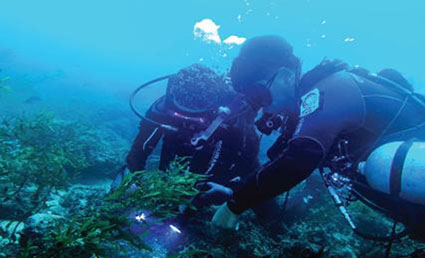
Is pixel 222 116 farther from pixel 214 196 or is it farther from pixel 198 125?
pixel 214 196

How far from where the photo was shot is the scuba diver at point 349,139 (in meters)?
2.39

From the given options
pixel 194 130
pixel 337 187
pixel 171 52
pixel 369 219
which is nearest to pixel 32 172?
pixel 194 130

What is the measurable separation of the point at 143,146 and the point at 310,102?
2625 millimetres

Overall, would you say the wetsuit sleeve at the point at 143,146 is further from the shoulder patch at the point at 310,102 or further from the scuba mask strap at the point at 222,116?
the shoulder patch at the point at 310,102

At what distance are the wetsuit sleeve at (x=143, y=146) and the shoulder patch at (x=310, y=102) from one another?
225 centimetres

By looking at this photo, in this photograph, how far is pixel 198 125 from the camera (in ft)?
13.4

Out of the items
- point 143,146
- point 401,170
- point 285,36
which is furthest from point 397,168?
point 285,36

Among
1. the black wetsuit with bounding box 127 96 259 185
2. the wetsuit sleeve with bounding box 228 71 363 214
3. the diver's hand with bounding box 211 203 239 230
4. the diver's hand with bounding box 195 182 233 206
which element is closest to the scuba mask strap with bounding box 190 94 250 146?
the black wetsuit with bounding box 127 96 259 185

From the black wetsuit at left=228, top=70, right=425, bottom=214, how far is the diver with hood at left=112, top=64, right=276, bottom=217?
3.77 ft

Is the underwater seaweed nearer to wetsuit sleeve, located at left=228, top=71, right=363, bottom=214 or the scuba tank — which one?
wetsuit sleeve, located at left=228, top=71, right=363, bottom=214

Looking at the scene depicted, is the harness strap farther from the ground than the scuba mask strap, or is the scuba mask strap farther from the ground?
the harness strap

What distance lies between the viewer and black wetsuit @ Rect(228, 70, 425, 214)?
254 centimetres

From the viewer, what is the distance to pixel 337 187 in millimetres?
3010

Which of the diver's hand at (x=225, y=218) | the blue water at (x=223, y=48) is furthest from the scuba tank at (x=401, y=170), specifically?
the blue water at (x=223, y=48)
